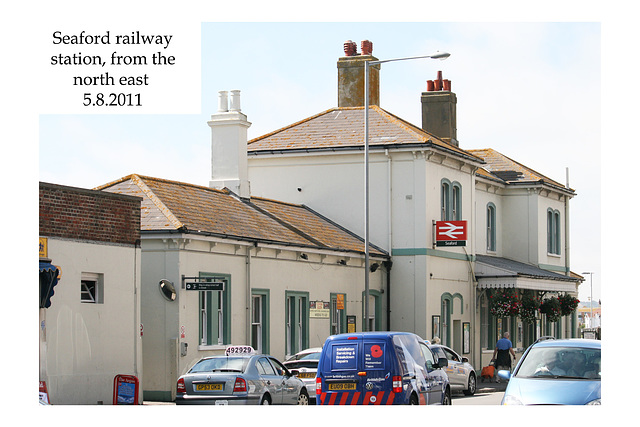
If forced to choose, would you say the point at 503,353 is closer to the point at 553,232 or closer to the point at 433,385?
the point at 553,232

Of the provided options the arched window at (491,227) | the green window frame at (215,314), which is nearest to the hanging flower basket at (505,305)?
the arched window at (491,227)

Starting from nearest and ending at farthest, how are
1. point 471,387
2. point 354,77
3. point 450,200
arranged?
point 471,387
point 450,200
point 354,77

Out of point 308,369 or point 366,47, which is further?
point 366,47

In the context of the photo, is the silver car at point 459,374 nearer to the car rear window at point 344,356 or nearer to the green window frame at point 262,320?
the green window frame at point 262,320

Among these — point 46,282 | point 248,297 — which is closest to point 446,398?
point 248,297

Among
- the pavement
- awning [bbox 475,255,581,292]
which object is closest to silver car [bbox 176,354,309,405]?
the pavement

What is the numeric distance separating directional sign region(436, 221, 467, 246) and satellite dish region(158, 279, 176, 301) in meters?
13.4

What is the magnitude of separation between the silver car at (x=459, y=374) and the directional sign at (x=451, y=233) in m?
6.14

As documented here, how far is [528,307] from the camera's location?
42.1m

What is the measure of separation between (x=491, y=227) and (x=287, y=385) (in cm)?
2478

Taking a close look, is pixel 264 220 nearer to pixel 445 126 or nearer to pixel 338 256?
pixel 338 256

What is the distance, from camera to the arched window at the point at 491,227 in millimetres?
45531

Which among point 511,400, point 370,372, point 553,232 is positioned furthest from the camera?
point 553,232

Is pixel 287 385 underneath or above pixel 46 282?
underneath
